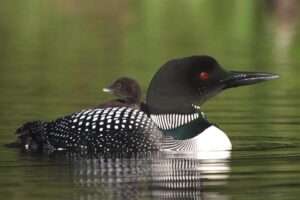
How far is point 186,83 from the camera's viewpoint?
34.6 feet

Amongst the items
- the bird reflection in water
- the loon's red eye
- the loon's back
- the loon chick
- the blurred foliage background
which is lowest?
the blurred foliage background

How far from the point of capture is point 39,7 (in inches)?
1156

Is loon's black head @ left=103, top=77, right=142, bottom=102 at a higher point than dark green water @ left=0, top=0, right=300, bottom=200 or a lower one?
higher

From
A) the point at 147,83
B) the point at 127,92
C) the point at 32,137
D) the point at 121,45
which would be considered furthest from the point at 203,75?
the point at 121,45

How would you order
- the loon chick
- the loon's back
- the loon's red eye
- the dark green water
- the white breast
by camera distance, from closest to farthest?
1. the dark green water
2. the loon's back
3. the white breast
4. the loon's red eye
5. the loon chick

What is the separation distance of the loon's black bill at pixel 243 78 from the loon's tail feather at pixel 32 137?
1.33m

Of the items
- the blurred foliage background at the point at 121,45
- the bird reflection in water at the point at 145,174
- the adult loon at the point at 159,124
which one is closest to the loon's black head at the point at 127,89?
the adult loon at the point at 159,124

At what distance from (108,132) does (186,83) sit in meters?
0.69

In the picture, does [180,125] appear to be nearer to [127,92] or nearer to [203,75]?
[203,75]

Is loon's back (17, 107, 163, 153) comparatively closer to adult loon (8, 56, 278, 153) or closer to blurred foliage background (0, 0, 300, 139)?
adult loon (8, 56, 278, 153)

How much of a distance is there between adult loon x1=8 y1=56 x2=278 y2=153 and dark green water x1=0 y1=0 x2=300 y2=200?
0.63 ft

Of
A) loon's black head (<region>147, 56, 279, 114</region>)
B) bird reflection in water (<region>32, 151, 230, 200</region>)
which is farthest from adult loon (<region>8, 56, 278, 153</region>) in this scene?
bird reflection in water (<region>32, 151, 230, 200</region>)

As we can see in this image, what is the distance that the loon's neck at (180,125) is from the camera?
10.5 m

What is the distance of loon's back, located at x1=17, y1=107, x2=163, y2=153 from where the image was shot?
10.2 metres
